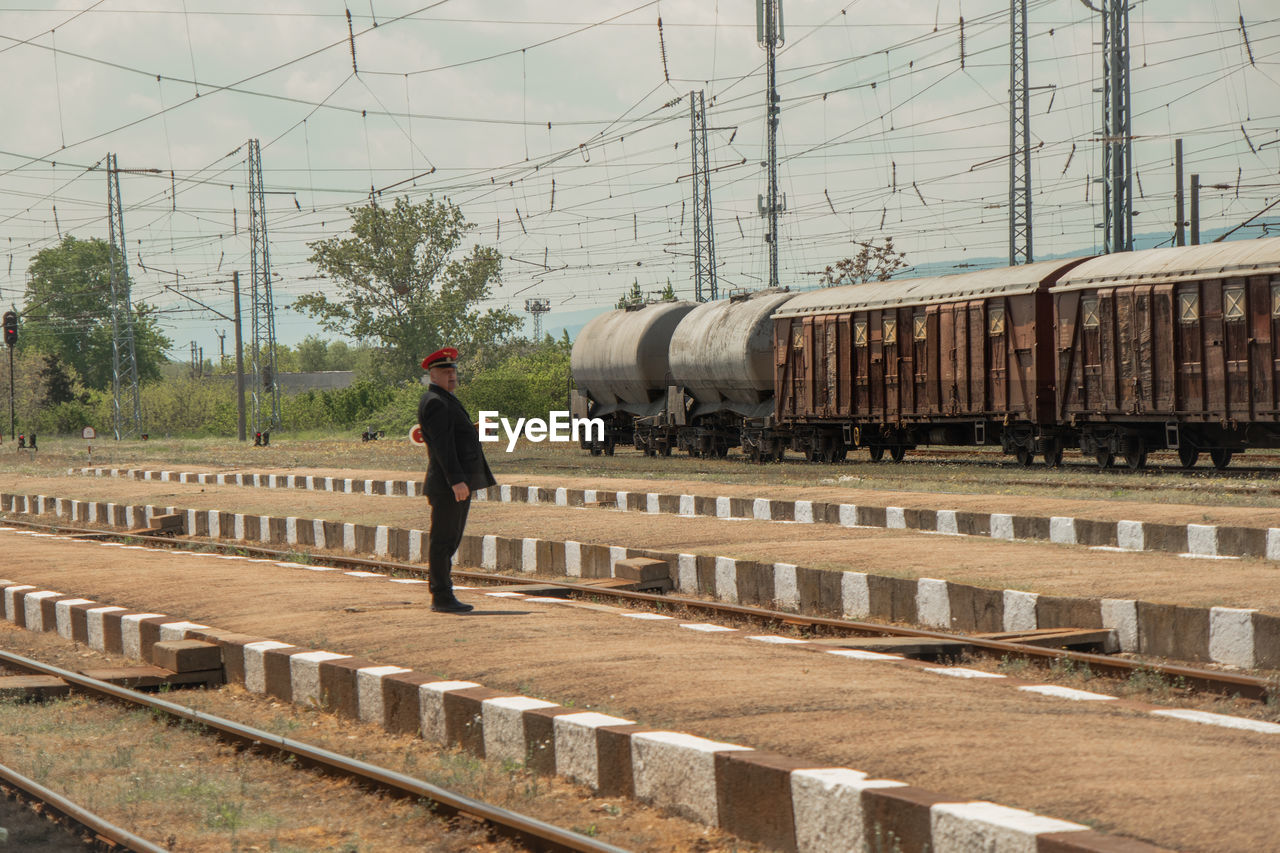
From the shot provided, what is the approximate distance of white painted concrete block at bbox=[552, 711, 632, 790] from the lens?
19.7ft

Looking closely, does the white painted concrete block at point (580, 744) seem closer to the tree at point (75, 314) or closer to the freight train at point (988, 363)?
the freight train at point (988, 363)

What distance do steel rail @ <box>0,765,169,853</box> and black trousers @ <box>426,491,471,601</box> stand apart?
3593mm

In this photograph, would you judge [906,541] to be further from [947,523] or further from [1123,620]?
[1123,620]

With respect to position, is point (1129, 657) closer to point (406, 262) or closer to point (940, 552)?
point (940, 552)

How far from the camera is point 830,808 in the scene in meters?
4.84

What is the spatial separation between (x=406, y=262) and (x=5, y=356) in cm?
4138

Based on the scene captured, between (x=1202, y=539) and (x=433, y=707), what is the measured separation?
8.79m

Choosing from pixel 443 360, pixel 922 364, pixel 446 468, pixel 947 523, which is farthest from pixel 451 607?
pixel 922 364

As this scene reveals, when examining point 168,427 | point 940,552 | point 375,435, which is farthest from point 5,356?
point 940,552

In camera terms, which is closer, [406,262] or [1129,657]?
[1129,657]

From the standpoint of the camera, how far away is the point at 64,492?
30.2 metres

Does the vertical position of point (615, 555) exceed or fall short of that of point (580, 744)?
it falls short

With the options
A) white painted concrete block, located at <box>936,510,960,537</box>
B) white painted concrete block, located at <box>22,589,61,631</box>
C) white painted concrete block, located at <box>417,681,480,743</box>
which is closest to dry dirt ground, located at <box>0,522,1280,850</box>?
white painted concrete block, located at <box>417,681,480,743</box>

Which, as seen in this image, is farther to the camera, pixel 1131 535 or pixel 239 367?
pixel 239 367
